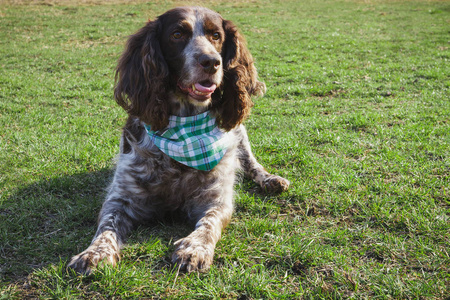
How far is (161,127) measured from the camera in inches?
126

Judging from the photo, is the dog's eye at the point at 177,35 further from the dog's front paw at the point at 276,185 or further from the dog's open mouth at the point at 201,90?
the dog's front paw at the point at 276,185

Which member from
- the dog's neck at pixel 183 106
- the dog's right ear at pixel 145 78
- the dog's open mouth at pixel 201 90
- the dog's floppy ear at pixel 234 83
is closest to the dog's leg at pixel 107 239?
the dog's right ear at pixel 145 78

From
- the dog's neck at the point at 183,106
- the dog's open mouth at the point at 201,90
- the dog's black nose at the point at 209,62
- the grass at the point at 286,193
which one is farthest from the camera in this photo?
the dog's neck at the point at 183,106

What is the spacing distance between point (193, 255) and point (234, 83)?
1.58 meters

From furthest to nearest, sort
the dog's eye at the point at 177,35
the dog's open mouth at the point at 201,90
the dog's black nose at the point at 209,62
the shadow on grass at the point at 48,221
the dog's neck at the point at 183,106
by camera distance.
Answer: the dog's neck at the point at 183,106, the dog's eye at the point at 177,35, the dog's open mouth at the point at 201,90, the dog's black nose at the point at 209,62, the shadow on grass at the point at 48,221

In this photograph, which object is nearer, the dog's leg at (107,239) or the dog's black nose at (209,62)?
the dog's leg at (107,239)

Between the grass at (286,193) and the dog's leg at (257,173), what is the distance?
0.10 meters

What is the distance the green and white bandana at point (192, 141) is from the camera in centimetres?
310

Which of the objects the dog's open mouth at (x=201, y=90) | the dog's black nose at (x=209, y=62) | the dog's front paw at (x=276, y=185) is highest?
the dog's black nose at (x=209, y=62)

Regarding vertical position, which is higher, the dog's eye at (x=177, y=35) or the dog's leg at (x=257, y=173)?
the dog's eye at (x=177, y=35)

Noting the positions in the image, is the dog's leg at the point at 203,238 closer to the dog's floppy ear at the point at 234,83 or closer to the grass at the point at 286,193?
the grass at the point at 286,193

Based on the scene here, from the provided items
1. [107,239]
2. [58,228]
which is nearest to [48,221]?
[58,228]

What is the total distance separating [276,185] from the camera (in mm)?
3590

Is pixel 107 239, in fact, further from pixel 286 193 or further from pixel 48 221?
pixel 286 193
